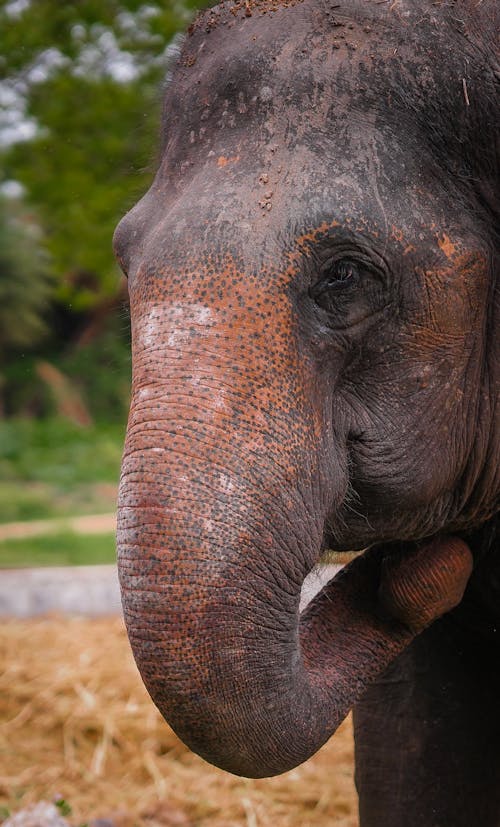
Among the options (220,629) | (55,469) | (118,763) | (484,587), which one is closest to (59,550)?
(118,763)

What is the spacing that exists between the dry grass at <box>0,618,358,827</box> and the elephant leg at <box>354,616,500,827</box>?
0.88 metres

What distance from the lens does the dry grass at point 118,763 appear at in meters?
3.90

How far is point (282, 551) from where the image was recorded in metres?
1.87

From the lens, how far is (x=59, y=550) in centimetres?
904

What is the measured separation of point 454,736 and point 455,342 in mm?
1286

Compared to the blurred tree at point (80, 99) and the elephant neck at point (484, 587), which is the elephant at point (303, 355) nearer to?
the elephant neck at point (484, 587)

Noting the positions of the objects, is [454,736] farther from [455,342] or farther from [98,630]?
[98,630]

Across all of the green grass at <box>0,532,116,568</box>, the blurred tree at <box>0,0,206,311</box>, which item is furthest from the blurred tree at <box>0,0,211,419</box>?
the green grass at <box>0,532,116,568</box>

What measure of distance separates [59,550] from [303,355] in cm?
734

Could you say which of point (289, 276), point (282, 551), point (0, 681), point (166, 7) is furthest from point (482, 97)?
point (166, 7)

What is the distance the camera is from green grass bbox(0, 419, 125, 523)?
12187 millimetres

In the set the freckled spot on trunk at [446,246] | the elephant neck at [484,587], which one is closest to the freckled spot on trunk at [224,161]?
the freckled spot on trunk at [446,246]

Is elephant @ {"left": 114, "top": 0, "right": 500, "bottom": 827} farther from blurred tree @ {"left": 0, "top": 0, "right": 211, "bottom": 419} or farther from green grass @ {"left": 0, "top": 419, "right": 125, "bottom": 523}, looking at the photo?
green grass @ {"left": 0, "top": 419, "right": 125, "bottom": 523}

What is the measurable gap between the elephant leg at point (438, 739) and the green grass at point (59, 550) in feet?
18.0
